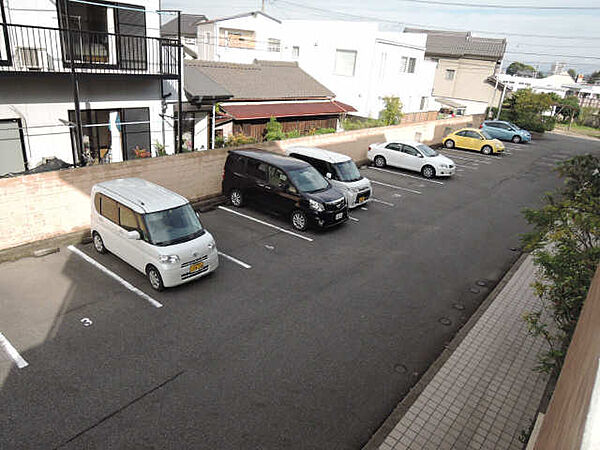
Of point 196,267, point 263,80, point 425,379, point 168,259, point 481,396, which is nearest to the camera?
point 481,396

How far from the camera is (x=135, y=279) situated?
Answer: 8.84m

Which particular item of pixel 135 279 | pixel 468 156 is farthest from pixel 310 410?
pixel 468 156

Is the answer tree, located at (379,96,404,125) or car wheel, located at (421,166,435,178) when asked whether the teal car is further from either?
car wheel, located at (421,166,435,178)

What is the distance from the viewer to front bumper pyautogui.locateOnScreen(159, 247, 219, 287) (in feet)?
26.8

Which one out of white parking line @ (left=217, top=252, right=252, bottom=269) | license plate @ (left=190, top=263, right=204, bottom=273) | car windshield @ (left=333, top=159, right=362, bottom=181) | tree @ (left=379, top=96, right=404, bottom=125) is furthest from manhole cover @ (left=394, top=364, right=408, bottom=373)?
tree @ (left=379, top=96, right=404, bottom=125)

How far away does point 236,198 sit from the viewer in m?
13.2

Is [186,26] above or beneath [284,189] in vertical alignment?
above

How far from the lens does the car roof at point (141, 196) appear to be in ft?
28.3

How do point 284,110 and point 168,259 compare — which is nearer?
point 168,259

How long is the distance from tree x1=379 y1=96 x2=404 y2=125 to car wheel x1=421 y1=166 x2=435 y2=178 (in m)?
8.99

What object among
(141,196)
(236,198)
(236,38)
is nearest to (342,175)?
(236,198)

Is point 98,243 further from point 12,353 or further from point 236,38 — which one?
point 236,38

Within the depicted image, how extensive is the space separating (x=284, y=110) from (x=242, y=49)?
1158 centimetres

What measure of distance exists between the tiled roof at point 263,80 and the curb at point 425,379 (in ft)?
52.4
